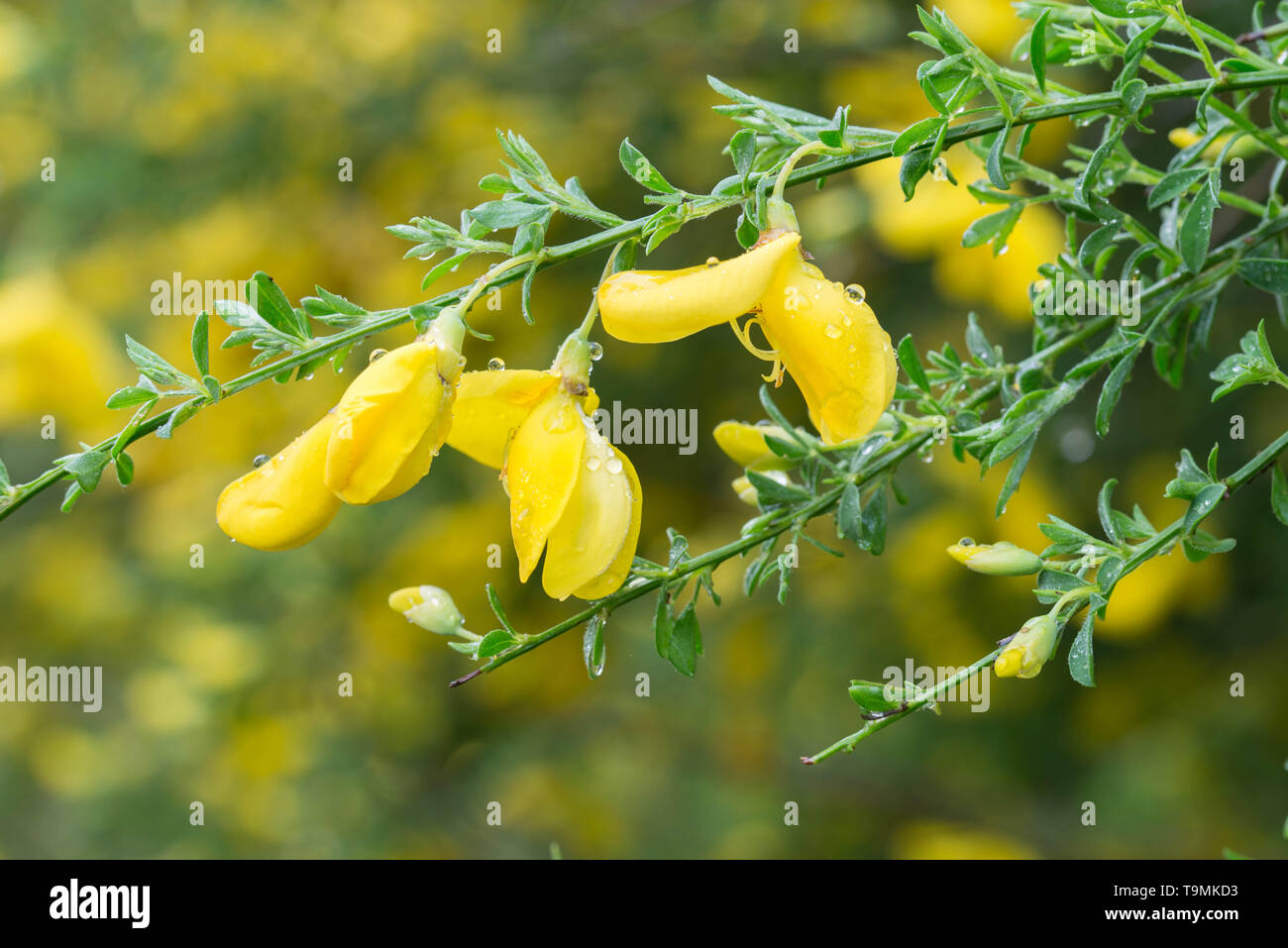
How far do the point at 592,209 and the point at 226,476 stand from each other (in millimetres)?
2230

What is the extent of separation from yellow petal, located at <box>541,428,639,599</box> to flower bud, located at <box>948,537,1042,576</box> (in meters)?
0.20

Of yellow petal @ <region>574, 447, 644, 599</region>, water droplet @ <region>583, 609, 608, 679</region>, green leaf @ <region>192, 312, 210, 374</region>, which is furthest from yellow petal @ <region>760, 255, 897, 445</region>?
green leaf @ <region>192, 312, 210, 374</region>

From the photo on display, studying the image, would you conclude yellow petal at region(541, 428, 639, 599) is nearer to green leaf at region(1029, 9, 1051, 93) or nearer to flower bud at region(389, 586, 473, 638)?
flower bud at region(389, 586, 473, 638)

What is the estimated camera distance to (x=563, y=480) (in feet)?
2.05

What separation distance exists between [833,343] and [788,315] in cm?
3

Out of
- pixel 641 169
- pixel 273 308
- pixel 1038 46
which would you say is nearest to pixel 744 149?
pixel 641 169

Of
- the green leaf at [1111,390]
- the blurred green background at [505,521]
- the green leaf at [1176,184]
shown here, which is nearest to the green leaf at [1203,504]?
the green leaf at [1111,390]

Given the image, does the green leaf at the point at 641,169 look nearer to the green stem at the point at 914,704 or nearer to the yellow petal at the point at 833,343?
the yellow petal at the point at 833,343

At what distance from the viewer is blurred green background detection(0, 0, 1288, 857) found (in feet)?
6.81

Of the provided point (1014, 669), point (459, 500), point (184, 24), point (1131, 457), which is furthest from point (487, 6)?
point (1014, 669)

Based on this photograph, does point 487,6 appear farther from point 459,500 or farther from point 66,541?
point 66,541

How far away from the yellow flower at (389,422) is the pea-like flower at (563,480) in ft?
0.14

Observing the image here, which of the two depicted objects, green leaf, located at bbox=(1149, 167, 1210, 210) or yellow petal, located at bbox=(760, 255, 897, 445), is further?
green leaf, located at bbox=(1149, 167, 1210, 210)

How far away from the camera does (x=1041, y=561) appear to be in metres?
0.69
